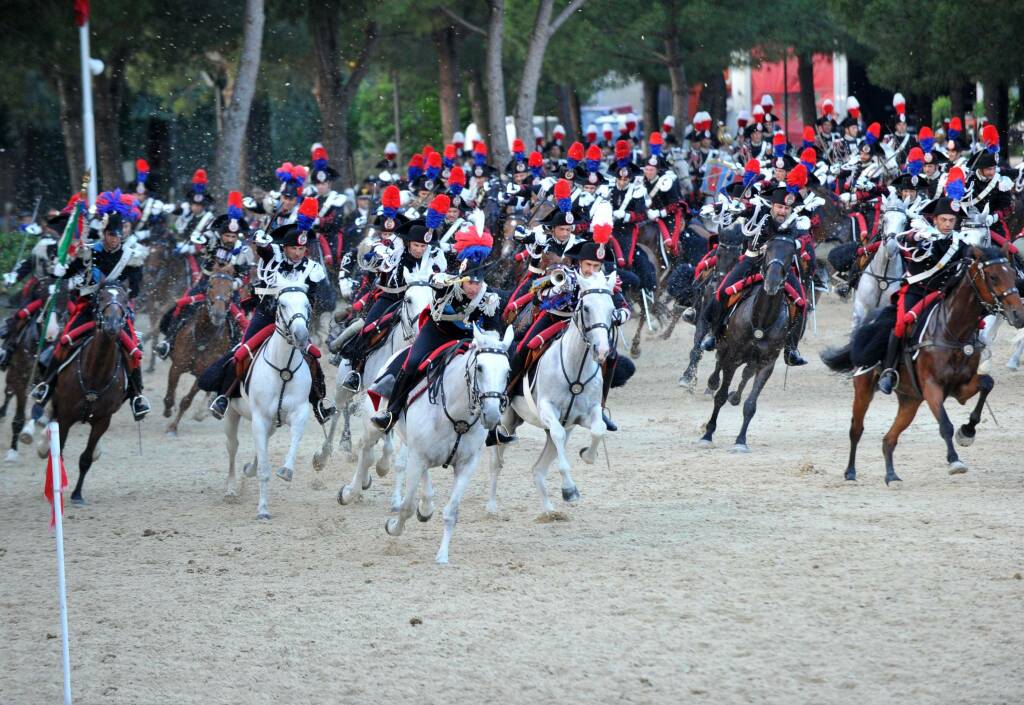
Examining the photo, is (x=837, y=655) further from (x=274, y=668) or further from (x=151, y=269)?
(x=151, y=269)

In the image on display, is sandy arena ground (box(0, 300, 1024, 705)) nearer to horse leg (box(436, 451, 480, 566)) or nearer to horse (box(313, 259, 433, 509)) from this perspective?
horse leg (box(436, 451, 480, 566))

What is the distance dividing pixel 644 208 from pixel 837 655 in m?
16.3

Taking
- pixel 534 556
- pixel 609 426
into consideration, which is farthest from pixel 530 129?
pixel 534 556

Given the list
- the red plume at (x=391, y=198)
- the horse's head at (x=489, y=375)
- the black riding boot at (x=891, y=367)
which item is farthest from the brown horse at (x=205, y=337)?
the horse's head at (x=489, y=375)

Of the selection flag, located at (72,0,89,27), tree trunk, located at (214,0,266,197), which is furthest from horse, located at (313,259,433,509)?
flag, located at (72,0,89,27)

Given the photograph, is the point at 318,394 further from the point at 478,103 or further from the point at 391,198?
the point at 478,103

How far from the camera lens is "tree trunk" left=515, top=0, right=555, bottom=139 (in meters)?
34.2

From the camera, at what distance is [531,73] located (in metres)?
34.3

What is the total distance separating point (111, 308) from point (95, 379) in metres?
0.77

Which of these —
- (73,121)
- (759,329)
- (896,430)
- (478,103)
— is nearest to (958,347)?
(896,430)

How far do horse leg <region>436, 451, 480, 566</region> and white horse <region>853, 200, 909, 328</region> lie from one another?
29.8 ft

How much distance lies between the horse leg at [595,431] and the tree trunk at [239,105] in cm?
1863

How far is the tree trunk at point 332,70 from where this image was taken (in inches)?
1397

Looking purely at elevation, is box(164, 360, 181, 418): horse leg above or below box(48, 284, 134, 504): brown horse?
below
